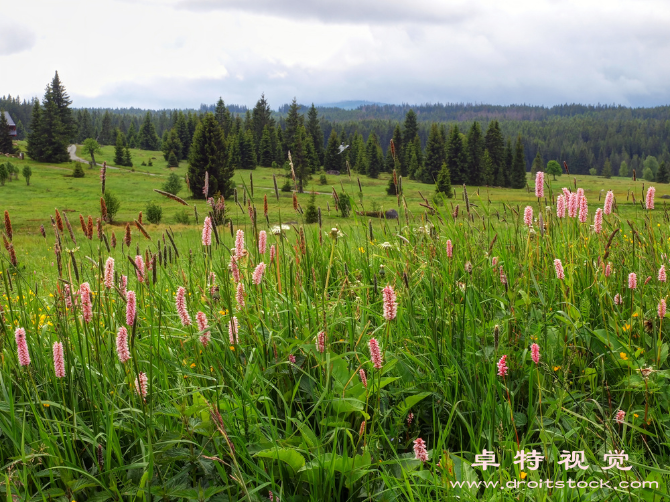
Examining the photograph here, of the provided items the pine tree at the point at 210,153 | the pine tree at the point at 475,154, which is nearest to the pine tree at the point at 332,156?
the pine tree at the point at 475,154

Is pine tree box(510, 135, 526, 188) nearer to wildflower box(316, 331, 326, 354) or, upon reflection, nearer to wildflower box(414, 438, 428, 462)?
wildflower box(316, 331, 326, 354)

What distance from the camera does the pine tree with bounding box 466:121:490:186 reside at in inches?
3524

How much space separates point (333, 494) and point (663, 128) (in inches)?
9747

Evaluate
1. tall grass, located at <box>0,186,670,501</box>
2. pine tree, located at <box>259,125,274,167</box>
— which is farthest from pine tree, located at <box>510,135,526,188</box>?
tall grass, located at <box>0,186,670,501</box>

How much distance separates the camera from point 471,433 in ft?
6.81

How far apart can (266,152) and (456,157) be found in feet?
136

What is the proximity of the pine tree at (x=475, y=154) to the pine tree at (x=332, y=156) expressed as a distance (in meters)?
28.8

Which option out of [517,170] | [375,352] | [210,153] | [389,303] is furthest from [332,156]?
[375,352]

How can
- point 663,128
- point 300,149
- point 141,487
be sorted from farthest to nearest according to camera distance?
point 663,128
point 300,149
point 141,487

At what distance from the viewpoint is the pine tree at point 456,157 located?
88.4 metres

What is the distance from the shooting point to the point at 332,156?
344 feet

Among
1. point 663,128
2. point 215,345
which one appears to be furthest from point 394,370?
point 663,128

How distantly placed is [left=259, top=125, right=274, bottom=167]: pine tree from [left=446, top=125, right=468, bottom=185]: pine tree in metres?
38.7

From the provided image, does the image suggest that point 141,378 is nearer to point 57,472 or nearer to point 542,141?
point 57,472
